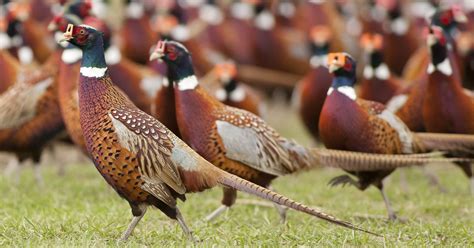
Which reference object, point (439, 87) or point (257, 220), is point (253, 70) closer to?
point (439, 87)

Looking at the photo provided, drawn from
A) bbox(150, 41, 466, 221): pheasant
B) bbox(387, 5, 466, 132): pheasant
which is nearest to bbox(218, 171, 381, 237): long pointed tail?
bbox(150, 41, 466, 221): pheasant

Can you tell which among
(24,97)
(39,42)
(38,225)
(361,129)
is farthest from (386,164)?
(39,42)

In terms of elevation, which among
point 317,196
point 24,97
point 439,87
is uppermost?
point 439,87

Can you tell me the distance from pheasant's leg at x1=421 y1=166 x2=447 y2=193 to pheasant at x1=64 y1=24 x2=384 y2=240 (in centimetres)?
275

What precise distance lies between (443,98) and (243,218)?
171 cm

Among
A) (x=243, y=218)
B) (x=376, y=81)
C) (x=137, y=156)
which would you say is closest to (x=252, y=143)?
(x=243, y=218)

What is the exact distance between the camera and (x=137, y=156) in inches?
190

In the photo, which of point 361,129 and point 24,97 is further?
point 24,97

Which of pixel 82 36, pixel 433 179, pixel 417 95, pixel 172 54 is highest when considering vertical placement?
pixel 82 36

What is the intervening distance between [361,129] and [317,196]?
3.88 ft

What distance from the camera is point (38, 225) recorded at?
527cm

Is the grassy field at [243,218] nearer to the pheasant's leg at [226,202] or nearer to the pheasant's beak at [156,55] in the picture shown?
the pheasant's leg at [226,202]

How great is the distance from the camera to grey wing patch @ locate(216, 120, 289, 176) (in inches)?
220

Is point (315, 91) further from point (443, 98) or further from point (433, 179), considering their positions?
point (443, 98)
